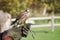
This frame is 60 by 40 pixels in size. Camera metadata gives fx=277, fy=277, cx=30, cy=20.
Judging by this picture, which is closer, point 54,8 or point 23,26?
point 23,26

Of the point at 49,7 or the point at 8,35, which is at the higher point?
the point at 8,35

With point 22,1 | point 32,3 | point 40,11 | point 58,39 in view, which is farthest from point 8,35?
point 40,11

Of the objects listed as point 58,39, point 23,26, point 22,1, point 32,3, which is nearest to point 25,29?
point 23,26

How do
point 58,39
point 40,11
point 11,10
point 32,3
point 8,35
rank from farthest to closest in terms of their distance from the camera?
point 40,11
point 32,3
point 11,10
point 58,39
point 8,35

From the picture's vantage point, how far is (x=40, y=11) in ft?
108

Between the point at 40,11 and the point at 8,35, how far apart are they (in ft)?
97.9

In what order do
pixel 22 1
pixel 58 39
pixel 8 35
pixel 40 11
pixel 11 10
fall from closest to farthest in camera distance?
pixel 8 35
pixel 58 39
pixel 11 10
pixel 22 1
pixel 40 11

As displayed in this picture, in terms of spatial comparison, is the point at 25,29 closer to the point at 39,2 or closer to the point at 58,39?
the point at 58,39

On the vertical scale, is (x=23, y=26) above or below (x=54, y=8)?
above

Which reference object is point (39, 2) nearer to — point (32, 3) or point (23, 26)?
point (32, 3)

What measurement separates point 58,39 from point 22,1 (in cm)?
1630

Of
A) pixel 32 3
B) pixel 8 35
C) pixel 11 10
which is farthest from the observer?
pixel 32 3

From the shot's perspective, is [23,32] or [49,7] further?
[49,7]

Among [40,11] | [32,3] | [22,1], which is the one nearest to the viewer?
[22,1]
